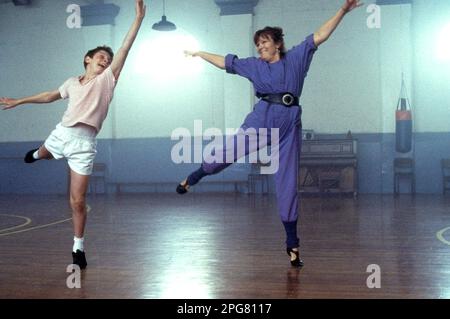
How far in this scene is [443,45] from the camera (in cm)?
869

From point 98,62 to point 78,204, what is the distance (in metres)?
0.94

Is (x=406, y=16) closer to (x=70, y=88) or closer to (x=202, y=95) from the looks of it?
(x=202, y=95)

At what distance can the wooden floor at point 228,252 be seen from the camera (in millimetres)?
2695

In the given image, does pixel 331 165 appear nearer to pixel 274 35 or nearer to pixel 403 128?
pixel 403 128

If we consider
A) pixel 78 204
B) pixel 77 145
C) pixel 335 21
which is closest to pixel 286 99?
pixel 335 21

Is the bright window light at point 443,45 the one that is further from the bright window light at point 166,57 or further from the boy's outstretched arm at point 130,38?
the boy's outstretched arm at point 130,38

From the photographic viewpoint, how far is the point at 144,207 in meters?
7.10

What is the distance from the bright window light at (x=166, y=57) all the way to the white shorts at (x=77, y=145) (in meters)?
6.61

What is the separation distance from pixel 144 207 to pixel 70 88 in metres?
4.11

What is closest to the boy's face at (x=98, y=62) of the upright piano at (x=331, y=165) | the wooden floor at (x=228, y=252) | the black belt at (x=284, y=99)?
the black belt at (x=284, y=99)

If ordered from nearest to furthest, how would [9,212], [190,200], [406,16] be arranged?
[9,212], [190,200], [406,16]

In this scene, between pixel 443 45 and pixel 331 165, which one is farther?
pixel 443 45
